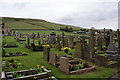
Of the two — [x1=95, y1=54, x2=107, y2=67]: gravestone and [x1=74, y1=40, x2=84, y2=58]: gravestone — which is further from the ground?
[x1=74, y1=40, x2=84, y2=58]: gravestone

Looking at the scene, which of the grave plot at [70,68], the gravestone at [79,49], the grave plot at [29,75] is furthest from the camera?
the gravestone at [79,49]

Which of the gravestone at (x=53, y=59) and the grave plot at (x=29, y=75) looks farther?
the gravestone at (x=53, y=59)

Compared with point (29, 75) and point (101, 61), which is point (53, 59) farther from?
point (101, 61)

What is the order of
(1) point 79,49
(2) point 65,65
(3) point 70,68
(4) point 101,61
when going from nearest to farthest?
(2) point 65,65
(3) point 70,68
(4) point 101,61
(1) point 79,49

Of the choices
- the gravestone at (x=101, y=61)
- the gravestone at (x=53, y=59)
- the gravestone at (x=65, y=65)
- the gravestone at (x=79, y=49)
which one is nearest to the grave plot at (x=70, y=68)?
the gravestone at (x=65, y=65)

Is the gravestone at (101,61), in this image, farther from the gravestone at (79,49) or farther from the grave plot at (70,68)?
the gravestone at (79,49)

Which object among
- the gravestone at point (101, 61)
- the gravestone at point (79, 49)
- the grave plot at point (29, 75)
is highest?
the gravestone at point (79, 49)

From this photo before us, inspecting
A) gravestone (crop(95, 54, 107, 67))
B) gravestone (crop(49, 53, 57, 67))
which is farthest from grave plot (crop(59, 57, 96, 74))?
gravestone (crop(95, 54, 107, 67))

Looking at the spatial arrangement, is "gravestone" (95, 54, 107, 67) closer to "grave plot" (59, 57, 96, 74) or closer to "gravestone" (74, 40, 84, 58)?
"grave plot" (59, 57, 96, 74)

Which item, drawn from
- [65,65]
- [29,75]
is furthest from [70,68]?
[29,75]

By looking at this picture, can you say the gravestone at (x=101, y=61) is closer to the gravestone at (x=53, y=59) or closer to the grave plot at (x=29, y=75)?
the gravestone at (x=53, y=59)

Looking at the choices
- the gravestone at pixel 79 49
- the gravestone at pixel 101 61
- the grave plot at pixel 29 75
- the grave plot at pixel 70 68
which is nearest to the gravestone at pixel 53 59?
the grave plot at pixel 70 68

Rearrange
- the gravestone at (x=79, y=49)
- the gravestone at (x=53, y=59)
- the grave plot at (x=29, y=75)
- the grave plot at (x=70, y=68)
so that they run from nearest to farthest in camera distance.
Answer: the grave plot at (x=29, y=75), the grave plot at (x=70, y=68), the gravestone at (x=53, y=59), the gravestone at (x=79, y=49)

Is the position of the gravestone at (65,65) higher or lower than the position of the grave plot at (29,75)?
higher
